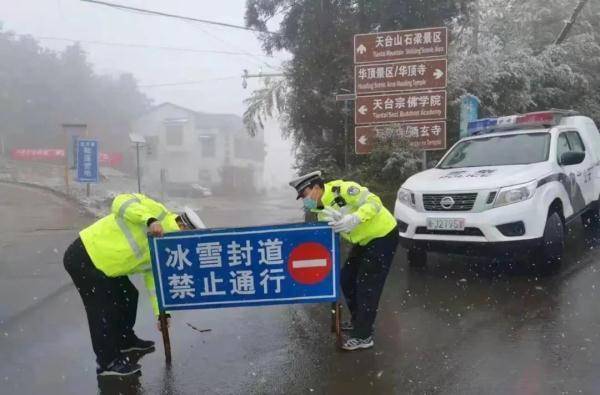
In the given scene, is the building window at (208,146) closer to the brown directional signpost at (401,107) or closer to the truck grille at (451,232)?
the brown directional signpost at (401,107)

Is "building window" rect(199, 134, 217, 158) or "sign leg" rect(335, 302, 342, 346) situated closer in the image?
"sign leg" rect(335, 302, 342, 346)

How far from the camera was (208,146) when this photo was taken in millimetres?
43625

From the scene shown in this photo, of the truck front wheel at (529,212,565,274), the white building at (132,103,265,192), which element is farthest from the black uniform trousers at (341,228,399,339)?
the white building at (132,103,265,192)

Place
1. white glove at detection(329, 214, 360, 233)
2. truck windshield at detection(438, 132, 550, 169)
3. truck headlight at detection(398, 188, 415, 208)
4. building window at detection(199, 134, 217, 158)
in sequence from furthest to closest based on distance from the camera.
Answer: building window at detection(199, 134, 217, 158) < truck windshield at detection(438, 132, 550, 169) < truck headlight at detection(398, 188, 415, 208) < white glove at detection(329, 214, 360, 233)

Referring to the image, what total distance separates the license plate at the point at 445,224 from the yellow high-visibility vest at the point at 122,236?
311cm

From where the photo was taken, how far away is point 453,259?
709 cm

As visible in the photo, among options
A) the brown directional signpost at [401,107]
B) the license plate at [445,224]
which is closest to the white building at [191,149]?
the brown directional signpost at [401,107]

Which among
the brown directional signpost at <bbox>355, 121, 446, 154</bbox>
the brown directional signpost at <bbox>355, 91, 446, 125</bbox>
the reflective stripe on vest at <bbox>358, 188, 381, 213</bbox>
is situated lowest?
the reflective stripe on vest at <bbox>358, 188, 381, 213</bbox>

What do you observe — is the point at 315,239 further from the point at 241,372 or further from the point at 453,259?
the point at 453,259

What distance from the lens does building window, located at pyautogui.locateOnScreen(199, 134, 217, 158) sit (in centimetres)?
4341

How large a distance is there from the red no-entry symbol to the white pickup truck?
2261mm

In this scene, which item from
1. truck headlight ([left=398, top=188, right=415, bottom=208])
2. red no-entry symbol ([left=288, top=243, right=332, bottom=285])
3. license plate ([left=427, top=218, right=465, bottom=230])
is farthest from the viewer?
truck headlight ([left=398, top=188, right=415, bottom=208])

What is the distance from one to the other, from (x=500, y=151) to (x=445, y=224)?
66.5 inches

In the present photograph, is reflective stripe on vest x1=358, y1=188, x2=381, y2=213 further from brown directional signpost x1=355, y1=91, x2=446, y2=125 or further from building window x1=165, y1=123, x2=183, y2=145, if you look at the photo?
building window x1=165, y1=123, x2=183, y2=145
